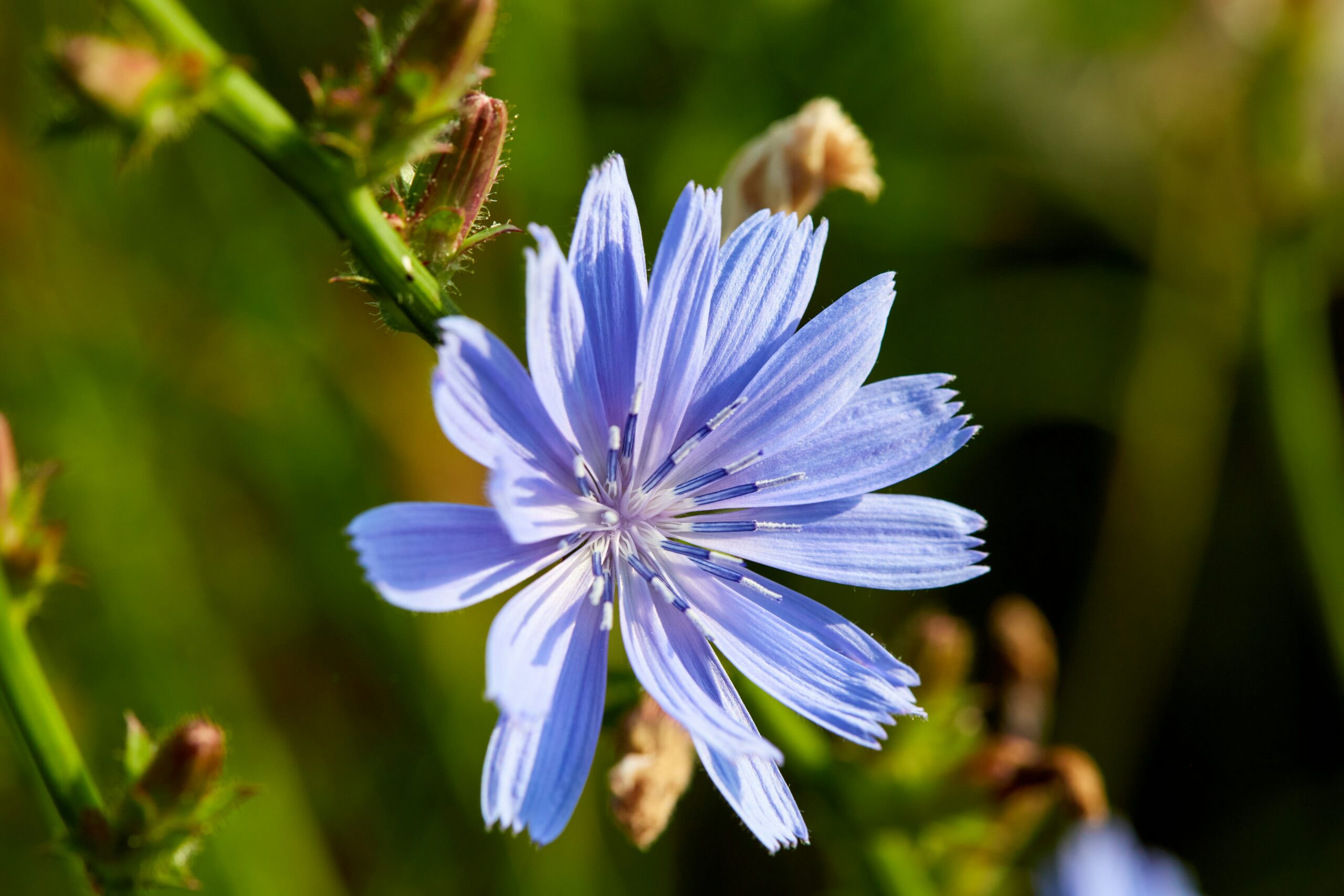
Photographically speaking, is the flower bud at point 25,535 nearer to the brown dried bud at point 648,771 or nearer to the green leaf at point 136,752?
the green leaf at point 136,752

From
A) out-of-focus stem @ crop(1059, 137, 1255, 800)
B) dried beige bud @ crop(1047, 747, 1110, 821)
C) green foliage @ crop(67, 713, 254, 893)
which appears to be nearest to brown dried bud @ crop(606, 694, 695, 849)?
green foliage @ crop(67, 713, 254, 893)

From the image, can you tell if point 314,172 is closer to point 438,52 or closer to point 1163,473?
point 438,52

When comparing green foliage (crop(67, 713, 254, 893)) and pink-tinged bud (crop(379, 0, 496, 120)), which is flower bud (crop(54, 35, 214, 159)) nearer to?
pink-tinged bud (crop(379, 0, 496, 120))

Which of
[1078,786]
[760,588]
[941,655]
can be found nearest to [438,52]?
[760,588]

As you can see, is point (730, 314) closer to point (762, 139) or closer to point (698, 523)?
point (698, 523)

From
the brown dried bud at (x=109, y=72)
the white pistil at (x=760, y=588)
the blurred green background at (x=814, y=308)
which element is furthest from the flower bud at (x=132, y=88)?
the blurred green background at (x=814, y=308)
